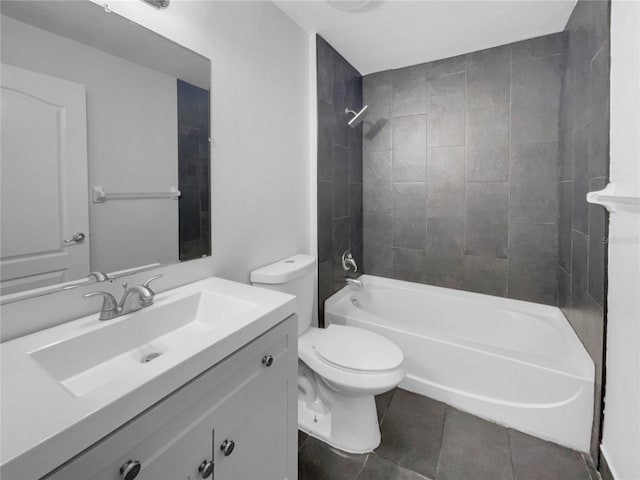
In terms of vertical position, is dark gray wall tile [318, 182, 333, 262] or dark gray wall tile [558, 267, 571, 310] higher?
dark gray wall tile [318, 182, 333, 262]

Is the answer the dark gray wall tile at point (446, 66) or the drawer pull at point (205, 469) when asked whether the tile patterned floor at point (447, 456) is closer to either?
the drawer pull at point (205, 469)

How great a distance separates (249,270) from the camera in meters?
1.74

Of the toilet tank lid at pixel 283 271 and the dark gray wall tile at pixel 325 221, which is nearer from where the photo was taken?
the toilet tank lid at pixel 283 271

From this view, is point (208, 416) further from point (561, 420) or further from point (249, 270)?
point (561, 420)

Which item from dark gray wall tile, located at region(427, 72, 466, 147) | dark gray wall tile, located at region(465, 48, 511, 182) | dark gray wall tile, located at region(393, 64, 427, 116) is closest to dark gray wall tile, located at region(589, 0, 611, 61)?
dark gray wall tile, located at region(465, 48, 511, 182)

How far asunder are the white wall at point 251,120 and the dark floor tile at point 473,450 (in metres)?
1.35

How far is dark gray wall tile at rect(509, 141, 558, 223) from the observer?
87.1 inches

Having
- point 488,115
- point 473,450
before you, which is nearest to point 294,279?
point 473,450

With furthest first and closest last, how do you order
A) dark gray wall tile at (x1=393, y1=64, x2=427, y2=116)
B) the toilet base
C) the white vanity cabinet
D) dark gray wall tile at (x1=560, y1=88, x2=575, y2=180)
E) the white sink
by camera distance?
dark gray wall tile at (x1=393, y1=64, x2=427, y2=116)
dark gray wall tile at (x1=560, y1=88, x2=575, y2=180)
the toilet base
the white vanity cabinet
the white sink

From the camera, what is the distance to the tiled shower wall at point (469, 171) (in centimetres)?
A: 224

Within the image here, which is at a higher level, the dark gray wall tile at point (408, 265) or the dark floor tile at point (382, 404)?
the dark gray wall tile at point (408, 265)

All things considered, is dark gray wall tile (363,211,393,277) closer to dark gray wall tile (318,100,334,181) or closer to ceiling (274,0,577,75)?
dark gray wall tile (318,100,334,181)

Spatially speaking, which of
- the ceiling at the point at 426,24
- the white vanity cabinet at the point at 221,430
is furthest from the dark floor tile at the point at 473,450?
the ceiling at the point at 426,24

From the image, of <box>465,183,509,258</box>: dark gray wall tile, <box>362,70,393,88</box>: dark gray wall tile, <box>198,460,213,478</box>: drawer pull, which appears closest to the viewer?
<box>198,460,213,478</box>: drawer pull
